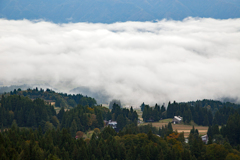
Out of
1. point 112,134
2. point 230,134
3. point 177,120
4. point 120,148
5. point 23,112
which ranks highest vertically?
point 23,112

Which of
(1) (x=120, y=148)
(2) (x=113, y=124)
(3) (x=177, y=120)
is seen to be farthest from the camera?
(3) (x=177, y=120)

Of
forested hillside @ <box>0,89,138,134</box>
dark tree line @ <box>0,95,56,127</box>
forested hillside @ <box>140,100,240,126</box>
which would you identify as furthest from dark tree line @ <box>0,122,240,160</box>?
forested hillside @ <box>140,100,240,126</box>

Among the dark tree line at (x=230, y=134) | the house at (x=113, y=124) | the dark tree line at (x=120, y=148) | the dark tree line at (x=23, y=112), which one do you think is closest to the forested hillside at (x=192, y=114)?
the house at (x=113, y=124)

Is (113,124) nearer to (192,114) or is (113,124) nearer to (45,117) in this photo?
(45,117)

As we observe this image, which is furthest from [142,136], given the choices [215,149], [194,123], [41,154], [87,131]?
[194,123]

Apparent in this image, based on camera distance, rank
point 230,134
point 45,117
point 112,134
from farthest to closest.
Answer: point 45,117
point 230,134
point 112,134

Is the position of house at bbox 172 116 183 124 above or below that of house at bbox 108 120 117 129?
above

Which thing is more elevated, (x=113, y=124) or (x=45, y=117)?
(x=45, y=117)

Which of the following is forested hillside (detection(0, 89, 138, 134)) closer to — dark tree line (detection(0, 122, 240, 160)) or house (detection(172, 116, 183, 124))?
house (detection(172, 116, 183, 124))

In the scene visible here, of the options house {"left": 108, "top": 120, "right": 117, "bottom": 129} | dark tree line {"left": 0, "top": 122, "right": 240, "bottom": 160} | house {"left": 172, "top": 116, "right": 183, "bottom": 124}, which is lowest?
dark tree line {"left": 0, "top": 122, "right": 240, "bottom": 160}

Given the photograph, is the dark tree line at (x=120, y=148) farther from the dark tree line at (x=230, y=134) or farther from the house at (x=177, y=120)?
the house at (x=177, y=120)

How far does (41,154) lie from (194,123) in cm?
10161

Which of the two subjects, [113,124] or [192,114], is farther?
[192,114]

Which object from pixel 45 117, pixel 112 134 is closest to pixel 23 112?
pixel 45 117
